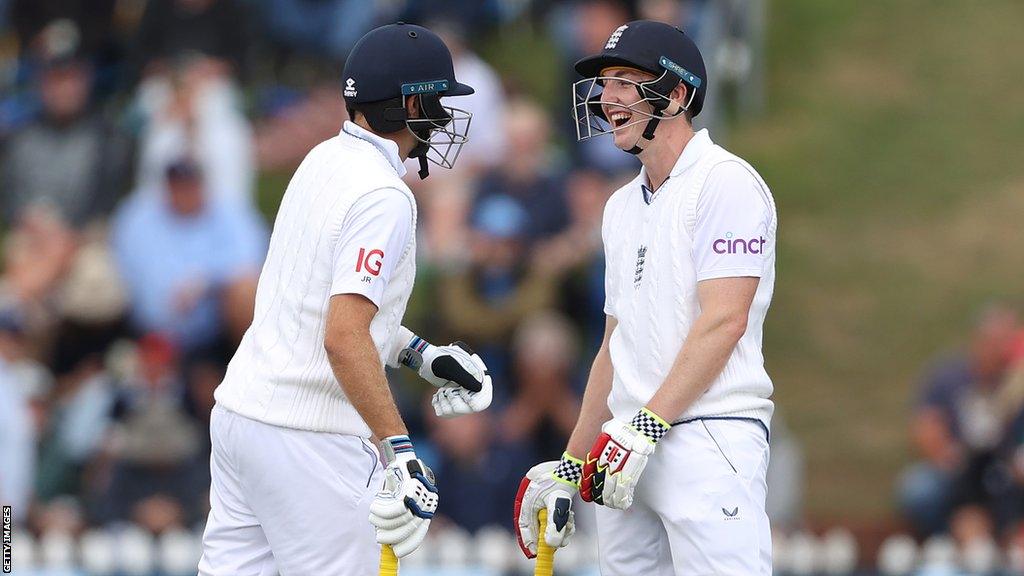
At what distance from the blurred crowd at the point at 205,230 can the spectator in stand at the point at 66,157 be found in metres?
0.01

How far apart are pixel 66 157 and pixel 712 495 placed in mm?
7401

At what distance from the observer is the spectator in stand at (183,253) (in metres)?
10.2

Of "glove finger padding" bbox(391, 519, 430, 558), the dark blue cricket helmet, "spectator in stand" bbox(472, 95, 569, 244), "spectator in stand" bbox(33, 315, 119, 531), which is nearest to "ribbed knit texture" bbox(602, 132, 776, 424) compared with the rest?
the dark blue cricket helmet

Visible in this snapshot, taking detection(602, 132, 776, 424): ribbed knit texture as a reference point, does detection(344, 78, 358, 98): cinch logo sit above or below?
above

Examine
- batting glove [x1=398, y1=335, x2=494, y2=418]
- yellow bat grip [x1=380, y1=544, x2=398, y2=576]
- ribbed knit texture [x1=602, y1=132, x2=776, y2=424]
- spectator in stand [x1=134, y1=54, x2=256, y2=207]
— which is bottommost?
yellow bat grip [x1=380, y1=544, x2=398, y2=576]

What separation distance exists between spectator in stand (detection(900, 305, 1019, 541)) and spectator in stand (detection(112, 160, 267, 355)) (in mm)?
4130

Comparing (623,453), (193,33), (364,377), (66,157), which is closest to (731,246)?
(623,453)

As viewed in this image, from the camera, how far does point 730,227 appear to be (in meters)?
5.07

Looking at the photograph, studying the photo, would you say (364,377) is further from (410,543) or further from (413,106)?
(413,106)

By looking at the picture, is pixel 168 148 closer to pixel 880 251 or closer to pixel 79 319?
pixel 79 319

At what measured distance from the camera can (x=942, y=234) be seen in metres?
12.4

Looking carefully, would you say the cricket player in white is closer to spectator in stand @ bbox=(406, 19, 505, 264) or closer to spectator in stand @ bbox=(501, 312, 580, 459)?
spectator in stand @ bbox=(501, 312, 580, 459)

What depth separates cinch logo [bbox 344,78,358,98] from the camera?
17.1 ft

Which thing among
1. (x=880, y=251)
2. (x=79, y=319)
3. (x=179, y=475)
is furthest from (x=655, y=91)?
(x=880, y=251)
